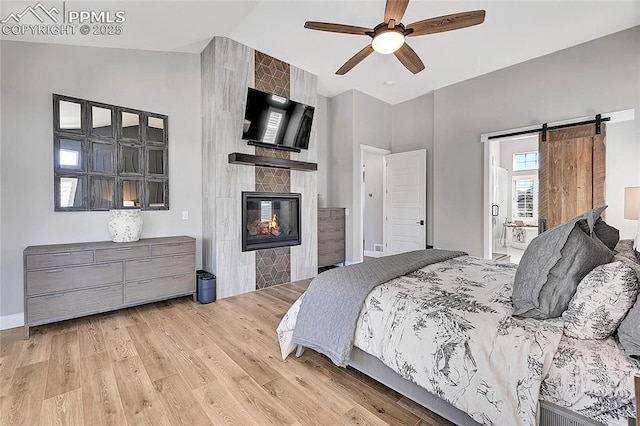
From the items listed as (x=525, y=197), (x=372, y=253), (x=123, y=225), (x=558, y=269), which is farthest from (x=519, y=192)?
(x=123, y=225)

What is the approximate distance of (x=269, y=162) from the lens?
3975 millimetres

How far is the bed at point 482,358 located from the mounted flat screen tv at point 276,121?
2621 millimetres

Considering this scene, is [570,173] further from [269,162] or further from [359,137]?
[269,162]

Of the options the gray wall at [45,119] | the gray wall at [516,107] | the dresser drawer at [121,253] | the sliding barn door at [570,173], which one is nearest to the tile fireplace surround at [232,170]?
the gray wall at [45,119]

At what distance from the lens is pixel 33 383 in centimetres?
192

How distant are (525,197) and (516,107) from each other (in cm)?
438

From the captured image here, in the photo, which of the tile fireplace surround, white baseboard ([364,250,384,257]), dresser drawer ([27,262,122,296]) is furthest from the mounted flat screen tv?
white baseboard ([364,250,384,257])

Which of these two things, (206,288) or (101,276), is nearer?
(101,276)

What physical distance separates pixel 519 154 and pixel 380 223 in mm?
4366

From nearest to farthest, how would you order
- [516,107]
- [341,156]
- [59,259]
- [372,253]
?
[59,259] → [516,107] → [341,156] → [372,253]

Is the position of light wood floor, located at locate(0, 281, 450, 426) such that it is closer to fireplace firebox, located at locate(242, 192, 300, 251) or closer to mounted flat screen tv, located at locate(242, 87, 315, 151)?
fireplace firebox, located at locate(242, 192, 300, 251)

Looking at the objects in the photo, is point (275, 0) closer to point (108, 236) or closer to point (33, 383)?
point (108, 236)

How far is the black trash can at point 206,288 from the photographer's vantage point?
137 inches

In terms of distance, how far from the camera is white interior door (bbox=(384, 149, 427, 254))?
5465mm
